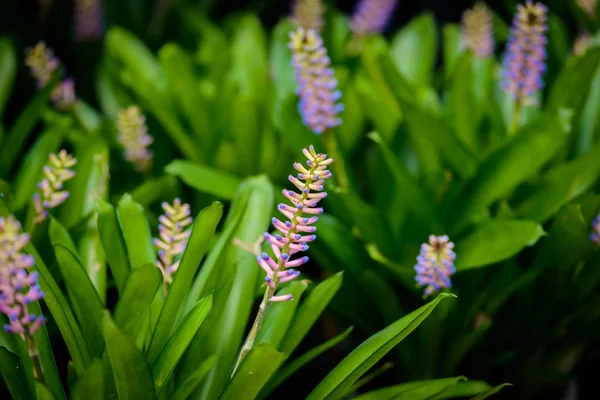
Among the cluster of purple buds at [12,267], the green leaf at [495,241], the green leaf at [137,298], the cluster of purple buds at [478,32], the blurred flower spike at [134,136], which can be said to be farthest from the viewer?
the cluster of purple buds at [478,32]

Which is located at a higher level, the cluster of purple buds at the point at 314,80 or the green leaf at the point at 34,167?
the cluster of purple buds at the point at 314,80

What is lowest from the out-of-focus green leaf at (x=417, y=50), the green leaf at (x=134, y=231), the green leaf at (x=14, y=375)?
the green leaf at (x=14, y=375)

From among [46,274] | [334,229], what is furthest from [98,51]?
[46,274]

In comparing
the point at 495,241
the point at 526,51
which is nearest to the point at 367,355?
the point at 495,241

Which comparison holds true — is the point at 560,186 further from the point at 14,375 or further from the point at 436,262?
the point at 14,375

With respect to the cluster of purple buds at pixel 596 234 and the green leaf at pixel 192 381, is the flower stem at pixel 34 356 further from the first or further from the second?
the cluster of purple buds at pixel 596 234

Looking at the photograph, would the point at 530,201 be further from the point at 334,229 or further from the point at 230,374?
the point at 230,374

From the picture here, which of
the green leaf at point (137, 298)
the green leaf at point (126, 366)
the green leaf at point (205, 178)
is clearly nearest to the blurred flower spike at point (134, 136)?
the green leaf at point (205, 178)
